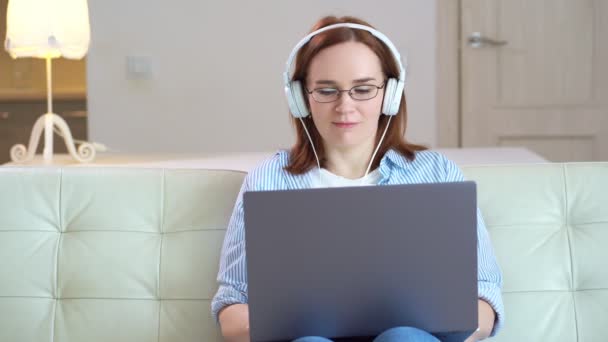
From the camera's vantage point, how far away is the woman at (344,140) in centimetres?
170

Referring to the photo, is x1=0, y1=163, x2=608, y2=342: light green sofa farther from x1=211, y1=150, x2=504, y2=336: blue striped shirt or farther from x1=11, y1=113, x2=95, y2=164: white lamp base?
x1=11, y1=113, x2=95, y2=164: white lamp base

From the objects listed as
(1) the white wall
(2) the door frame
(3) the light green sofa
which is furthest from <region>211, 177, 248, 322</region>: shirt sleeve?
(2) the door frame

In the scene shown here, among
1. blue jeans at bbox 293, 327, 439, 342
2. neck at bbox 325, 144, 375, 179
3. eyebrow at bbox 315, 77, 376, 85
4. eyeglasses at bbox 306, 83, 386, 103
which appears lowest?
blue jeans at bbox 293, 327, 439, 342

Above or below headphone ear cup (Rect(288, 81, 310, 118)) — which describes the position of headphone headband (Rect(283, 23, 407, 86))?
above

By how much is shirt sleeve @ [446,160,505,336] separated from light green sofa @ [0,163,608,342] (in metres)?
0.12

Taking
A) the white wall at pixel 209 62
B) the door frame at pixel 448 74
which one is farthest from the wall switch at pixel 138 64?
the door frame at pixel 448 74

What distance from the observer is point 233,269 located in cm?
170

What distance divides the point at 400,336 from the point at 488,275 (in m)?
0.38

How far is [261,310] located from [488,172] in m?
0.73

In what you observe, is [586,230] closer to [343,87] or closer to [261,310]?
[343,87]

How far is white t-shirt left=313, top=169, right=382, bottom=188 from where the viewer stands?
180 cm

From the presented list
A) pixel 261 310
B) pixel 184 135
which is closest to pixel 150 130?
pixel 184 135

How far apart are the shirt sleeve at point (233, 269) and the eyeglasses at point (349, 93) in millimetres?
252

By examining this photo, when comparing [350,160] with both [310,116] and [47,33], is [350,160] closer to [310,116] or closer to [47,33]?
[310,116]
